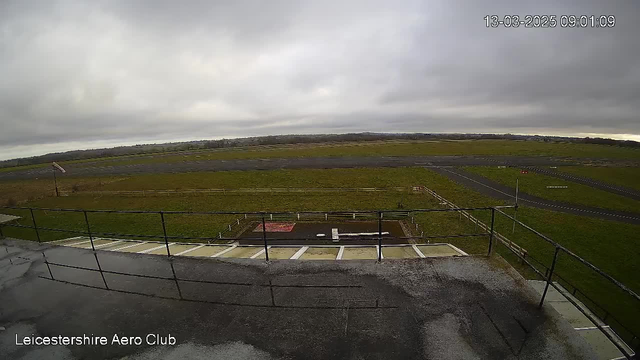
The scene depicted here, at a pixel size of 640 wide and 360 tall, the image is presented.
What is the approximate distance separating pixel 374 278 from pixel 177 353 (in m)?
3.22

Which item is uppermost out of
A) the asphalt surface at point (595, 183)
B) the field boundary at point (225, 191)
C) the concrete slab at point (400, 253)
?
the concrete slab at point (400, 253)

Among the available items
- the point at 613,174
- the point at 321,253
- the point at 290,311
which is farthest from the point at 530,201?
the point at 290,311

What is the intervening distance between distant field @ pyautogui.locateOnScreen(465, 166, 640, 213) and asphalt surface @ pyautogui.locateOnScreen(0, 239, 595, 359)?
1304 inches

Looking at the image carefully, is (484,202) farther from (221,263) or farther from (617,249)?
(221,263)

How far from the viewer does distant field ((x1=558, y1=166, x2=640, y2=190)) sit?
3616cm

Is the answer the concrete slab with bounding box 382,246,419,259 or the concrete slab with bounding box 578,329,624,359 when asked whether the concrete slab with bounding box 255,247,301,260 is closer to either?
the concrete slab with bounding box 382,246,419,259

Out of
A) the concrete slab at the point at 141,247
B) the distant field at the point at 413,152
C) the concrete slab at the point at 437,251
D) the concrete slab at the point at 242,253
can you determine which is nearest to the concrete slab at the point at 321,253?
the concrete slab at the point at 242,253

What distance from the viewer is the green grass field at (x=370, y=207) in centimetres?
1568

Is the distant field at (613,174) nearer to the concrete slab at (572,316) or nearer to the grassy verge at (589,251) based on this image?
the grassy verge at (589,251)

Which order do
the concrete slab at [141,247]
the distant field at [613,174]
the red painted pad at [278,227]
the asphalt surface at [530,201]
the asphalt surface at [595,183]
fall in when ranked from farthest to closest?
1. the distant field at [613,174]
2. the asphalt surface at [595,183]
3. the asphalt surface at [530,201]
4. the red painted pad at [278,227]
5. the concrete slab at [141,247]

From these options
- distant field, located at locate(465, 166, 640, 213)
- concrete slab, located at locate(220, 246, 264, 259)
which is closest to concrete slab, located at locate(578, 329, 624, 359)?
concrete slab, located at locate(220, 246, 264, 259)

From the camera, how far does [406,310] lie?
3975 mm

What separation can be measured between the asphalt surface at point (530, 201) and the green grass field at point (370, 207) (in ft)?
6.15

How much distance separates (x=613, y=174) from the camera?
1612 inches
